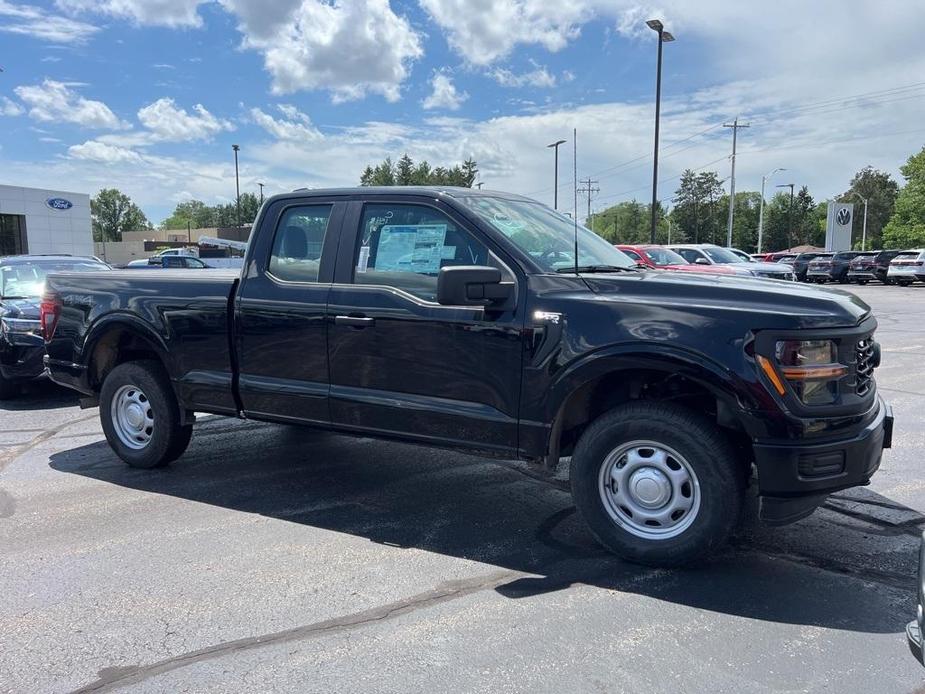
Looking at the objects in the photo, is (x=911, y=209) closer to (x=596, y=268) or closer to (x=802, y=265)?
(x=802, y=265)

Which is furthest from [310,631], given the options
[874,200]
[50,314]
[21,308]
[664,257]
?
[874,200]

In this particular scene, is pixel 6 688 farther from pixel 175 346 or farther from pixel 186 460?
pixel 186 460

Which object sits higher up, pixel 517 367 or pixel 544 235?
pixel 544 235

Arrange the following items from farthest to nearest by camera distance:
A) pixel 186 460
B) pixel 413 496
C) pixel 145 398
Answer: pixel 186 460
pixel 145 398
pixel 413 496

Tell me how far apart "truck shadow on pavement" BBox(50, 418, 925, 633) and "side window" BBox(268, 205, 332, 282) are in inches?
60.8

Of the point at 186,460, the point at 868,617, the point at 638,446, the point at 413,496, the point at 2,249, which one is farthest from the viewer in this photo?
the point at 2,249

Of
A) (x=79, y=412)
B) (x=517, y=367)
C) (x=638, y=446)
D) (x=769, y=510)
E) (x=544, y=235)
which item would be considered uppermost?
(x=544, y=235)

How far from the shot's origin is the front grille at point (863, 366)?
3627 mm

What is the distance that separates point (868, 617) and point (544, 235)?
A: 2.64 meters

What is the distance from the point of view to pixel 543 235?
4.58 m

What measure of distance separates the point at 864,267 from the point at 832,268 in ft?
7.08

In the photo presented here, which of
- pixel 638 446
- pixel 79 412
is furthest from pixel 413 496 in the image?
pixel 79 412

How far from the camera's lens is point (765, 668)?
2959mm

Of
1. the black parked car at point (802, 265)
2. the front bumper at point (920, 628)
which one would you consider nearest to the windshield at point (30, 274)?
the front bumper at point (920, 628)
